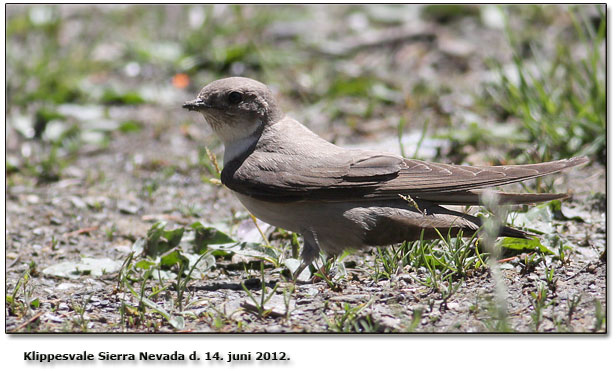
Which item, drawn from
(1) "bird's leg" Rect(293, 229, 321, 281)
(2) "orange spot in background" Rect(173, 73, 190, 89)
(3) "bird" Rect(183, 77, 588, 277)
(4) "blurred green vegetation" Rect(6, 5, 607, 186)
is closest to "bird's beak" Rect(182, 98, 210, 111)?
(3) "bird" Rect(183, 77, 588, 277)

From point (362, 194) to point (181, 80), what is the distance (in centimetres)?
476

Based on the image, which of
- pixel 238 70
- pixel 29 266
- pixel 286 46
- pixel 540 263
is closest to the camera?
pixel 540 263

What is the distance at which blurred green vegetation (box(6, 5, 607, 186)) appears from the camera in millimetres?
7336

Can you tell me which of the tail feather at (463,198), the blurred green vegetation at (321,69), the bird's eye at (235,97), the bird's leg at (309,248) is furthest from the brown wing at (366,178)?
the blurred green vegetation at (321,69)

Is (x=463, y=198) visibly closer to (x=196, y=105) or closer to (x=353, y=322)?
(x=353, y=322)

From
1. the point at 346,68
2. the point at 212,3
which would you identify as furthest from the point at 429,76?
the point at 212,3

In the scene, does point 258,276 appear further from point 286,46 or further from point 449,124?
point 286,46

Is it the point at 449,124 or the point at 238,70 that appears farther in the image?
the point at 238,70

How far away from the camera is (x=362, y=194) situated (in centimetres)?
513

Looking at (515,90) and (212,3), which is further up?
(212,3)

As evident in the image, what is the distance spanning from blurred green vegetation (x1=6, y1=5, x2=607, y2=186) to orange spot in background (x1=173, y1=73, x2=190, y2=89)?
2cm

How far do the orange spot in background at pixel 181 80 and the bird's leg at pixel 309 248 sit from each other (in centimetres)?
455

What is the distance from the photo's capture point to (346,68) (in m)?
9.53

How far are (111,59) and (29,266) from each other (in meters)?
4.98
